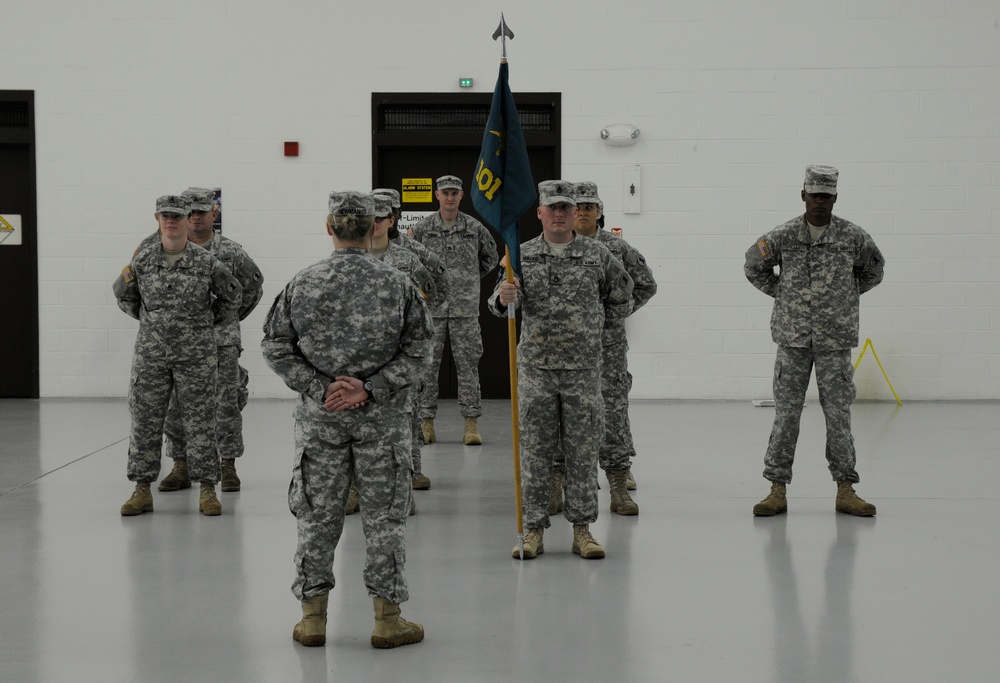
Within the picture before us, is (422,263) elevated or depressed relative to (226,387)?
elevated

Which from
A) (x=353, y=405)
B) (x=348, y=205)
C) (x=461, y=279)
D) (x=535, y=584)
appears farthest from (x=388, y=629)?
(x=461, y=279)

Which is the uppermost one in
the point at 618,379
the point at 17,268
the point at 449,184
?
the point at 449,184

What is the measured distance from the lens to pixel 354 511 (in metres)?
6.02

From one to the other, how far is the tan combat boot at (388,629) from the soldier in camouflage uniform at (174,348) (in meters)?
2.35

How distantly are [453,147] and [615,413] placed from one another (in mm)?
5300

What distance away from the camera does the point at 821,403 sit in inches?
231

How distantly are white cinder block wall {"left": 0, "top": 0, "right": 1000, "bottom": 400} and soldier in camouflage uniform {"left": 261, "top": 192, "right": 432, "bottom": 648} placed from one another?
692 cm

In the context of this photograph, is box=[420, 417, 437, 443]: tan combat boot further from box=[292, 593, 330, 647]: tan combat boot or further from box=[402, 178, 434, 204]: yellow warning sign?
box=[292, 593, 330, 647]: tan combat boot

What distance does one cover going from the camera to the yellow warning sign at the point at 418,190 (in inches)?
423

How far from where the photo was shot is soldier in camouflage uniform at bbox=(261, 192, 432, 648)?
3725 mm

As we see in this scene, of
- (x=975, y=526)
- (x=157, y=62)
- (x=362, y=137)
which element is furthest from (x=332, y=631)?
(x=157, y=62)

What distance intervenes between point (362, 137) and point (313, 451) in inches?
287

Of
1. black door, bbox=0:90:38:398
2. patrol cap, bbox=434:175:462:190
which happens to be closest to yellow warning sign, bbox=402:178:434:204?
patrol cap, bbox=434:175:462:190

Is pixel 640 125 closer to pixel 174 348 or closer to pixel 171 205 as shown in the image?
pixel 171 205
